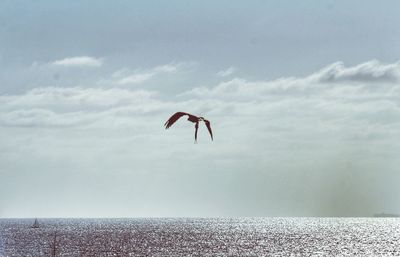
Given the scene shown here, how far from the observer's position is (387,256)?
556 feet

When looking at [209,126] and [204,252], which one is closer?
[209,126]

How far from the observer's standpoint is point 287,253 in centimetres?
17362

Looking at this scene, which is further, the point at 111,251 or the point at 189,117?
the point at 111,251

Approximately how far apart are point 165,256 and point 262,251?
28.8 metres

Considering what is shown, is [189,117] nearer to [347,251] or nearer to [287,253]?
[287,253]

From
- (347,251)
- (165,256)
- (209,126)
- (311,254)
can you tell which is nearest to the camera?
(209,126)

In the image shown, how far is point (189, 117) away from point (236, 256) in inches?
5127

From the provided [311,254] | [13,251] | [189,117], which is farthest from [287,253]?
[189,117]

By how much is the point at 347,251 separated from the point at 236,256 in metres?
37.5

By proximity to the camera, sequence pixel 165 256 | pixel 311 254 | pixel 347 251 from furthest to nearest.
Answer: pixel 347 251 → pixel 311 254 → pixel 165 256

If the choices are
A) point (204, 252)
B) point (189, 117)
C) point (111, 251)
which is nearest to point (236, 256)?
point (204, 252)

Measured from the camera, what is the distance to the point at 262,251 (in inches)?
7028

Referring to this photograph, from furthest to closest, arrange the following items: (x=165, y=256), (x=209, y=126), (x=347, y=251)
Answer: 1. (x=347, y=251)
2. (x=165, y=256)
3. (x=209, y=126)

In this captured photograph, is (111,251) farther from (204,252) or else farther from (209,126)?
(209,126)
